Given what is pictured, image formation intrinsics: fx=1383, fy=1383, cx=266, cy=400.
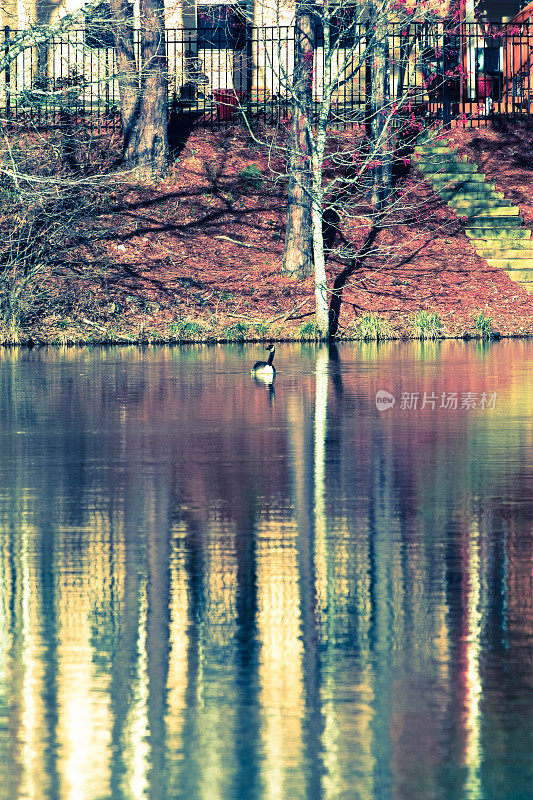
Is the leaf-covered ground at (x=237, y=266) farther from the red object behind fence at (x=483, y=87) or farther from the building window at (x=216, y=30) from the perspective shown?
the building window at (x=216, y=30)

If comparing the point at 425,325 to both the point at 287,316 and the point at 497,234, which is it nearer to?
the point at 287,316

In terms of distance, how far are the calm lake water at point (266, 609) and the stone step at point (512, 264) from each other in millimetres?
16460

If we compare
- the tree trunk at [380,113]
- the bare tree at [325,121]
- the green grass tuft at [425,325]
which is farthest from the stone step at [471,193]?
the green grass tuft at [425,325]

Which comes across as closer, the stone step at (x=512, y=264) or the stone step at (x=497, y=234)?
the stone step at (x=512, y=264)

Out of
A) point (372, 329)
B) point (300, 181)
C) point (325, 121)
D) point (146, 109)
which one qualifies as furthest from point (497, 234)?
point (146, 109)

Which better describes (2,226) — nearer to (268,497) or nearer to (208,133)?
(208,133)

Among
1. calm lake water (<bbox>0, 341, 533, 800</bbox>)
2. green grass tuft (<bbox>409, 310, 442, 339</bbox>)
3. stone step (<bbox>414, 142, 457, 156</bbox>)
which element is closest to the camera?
calm lake water (<bbox>0, 341, 533, 800</bbox>)

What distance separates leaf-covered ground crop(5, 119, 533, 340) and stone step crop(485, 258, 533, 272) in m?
0.30

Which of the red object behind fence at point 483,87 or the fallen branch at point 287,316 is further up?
the red object behind fence at point 483,87

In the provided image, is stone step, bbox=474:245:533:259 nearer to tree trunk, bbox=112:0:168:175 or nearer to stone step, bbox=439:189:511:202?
stone step, bbox=439:189:511:202

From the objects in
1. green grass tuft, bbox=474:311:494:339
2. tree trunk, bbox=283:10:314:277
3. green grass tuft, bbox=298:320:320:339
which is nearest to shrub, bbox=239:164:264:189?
tree trunk, bbox=283:10:314:277

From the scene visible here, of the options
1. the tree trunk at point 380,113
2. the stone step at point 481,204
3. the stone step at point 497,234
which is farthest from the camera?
the stone step at point 481,204

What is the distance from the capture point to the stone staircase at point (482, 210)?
1232 inches

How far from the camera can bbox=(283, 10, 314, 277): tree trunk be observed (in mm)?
29375
